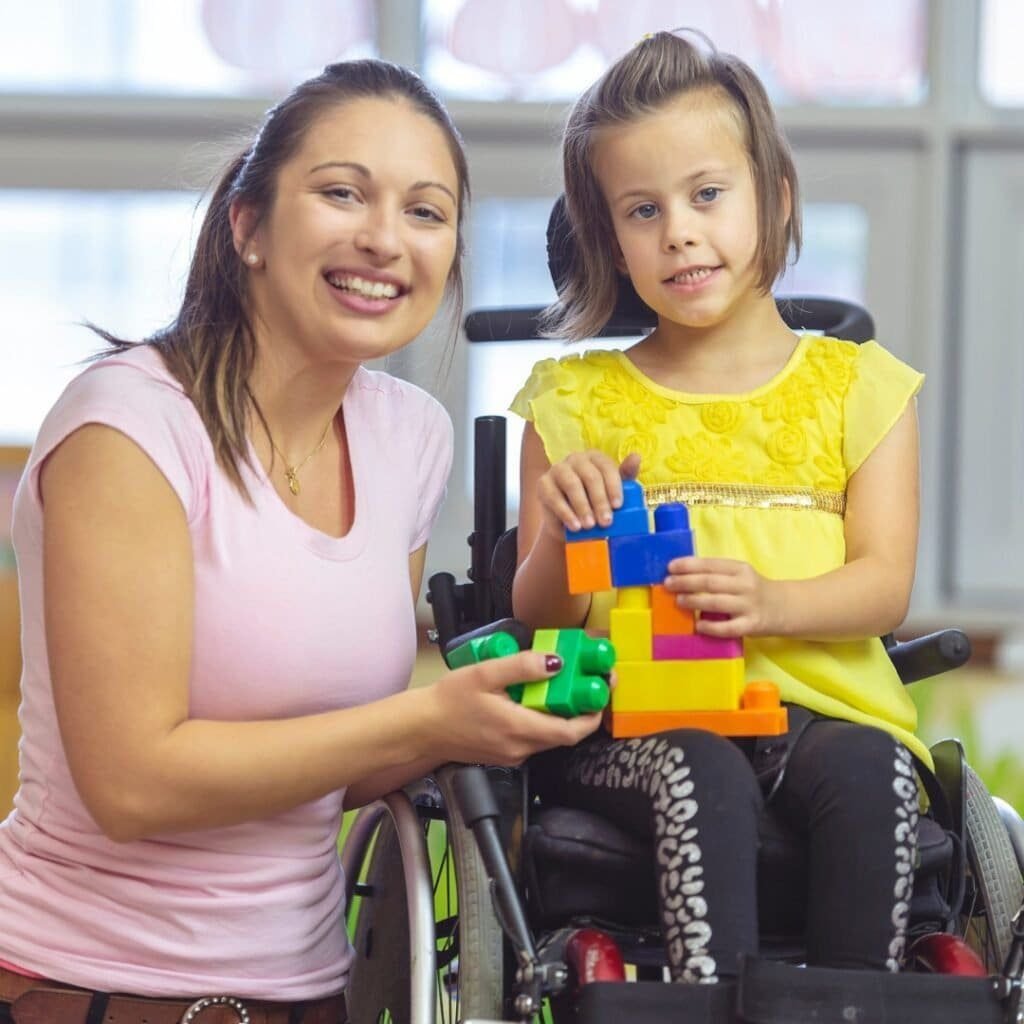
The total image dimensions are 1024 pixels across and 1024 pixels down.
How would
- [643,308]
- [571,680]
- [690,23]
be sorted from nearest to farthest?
[571,680], [643,308], [690,23]

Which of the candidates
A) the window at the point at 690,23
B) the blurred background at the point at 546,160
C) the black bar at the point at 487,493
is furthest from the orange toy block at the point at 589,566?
the window at the point at 690,23

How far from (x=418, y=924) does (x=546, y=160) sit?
2.84 metres

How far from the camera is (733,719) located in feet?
3.92

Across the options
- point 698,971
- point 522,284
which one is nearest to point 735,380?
point 698,971

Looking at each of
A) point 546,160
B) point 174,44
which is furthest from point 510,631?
point 174,44

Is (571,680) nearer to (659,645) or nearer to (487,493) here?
(659,645)

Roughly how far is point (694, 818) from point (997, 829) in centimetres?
32

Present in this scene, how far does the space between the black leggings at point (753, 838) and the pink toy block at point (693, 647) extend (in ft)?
0.19

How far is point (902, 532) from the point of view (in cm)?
140

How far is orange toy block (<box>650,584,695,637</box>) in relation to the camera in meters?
1.20

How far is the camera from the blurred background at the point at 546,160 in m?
3.82

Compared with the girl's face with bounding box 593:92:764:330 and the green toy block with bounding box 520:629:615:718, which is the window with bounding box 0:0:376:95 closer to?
the girl's face with bounding box 593:92:764:330

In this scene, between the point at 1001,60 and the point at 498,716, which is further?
the point at 1001,60

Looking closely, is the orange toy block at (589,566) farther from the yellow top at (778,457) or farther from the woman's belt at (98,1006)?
the woman's belt at (98,1006)
